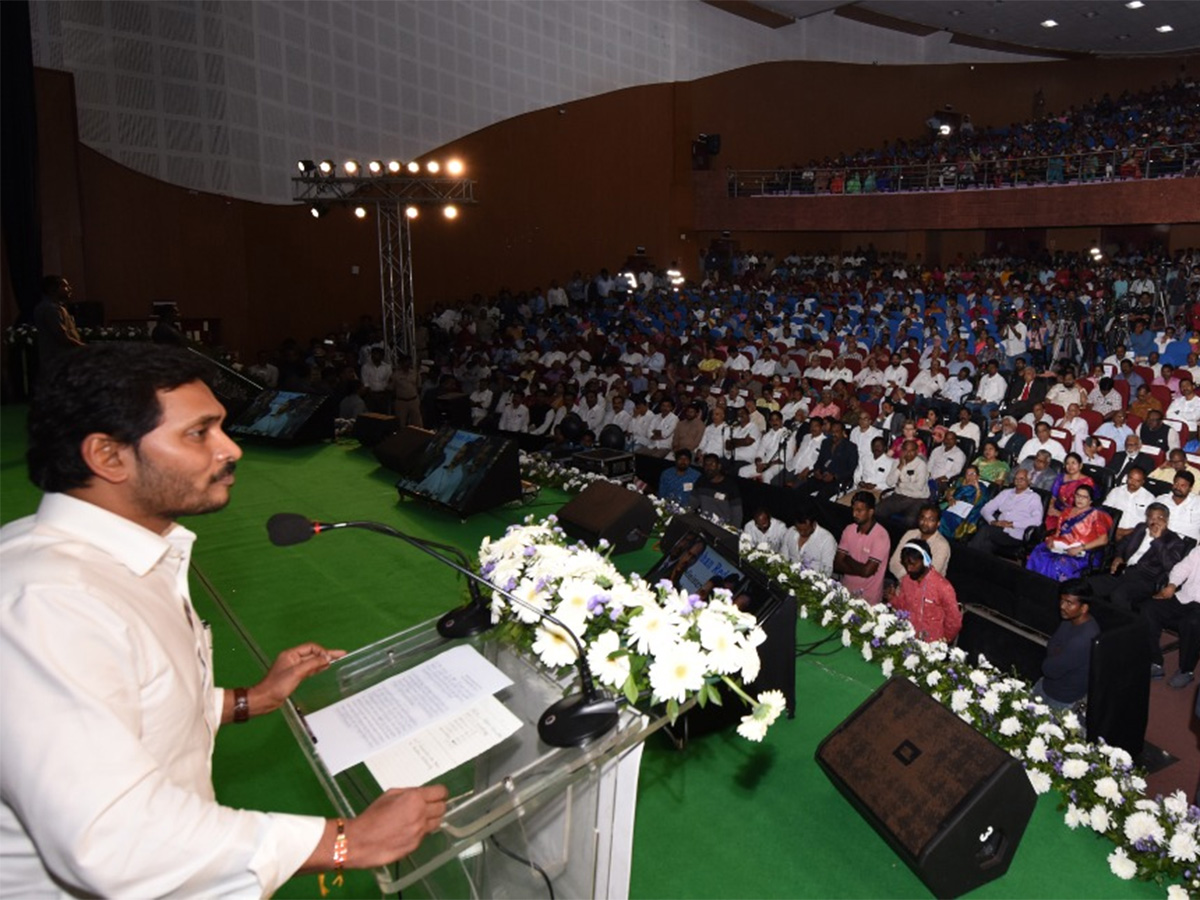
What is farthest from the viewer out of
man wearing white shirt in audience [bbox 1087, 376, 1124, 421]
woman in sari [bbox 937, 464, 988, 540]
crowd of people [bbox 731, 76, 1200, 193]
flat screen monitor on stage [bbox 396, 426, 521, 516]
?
crowd of people [bbox 731, 76, 1200, 193]

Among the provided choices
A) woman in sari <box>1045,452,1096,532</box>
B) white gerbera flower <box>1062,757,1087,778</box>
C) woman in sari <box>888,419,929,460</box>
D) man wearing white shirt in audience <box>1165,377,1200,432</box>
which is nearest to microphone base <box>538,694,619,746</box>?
white gerbera flower <box>1062,757,1087,778</box>

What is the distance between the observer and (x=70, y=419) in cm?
119

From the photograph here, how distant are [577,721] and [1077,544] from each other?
591 centimetres

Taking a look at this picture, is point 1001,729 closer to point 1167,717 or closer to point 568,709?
point 568,709

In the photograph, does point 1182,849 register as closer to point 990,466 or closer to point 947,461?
point 990,466

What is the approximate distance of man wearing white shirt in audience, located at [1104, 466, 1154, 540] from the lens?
22.2 ft

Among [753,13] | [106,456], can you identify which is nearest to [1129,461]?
[106,456]

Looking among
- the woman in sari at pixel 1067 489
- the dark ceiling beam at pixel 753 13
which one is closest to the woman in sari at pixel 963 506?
the woman in sari at pixel 1067 489

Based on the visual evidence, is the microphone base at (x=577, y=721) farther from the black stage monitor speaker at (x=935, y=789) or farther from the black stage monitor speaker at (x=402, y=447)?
the black stage monitor speaker at (x=402, y=447)

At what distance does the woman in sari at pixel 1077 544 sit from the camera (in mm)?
6277

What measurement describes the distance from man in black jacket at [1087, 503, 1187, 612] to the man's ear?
6.25 m

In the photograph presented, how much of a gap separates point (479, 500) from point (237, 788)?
2912mm

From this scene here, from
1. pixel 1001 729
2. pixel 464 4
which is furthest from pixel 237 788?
pixel 464 4

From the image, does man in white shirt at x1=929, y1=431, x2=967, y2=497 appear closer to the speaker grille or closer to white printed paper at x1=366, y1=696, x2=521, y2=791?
the speaker grille
